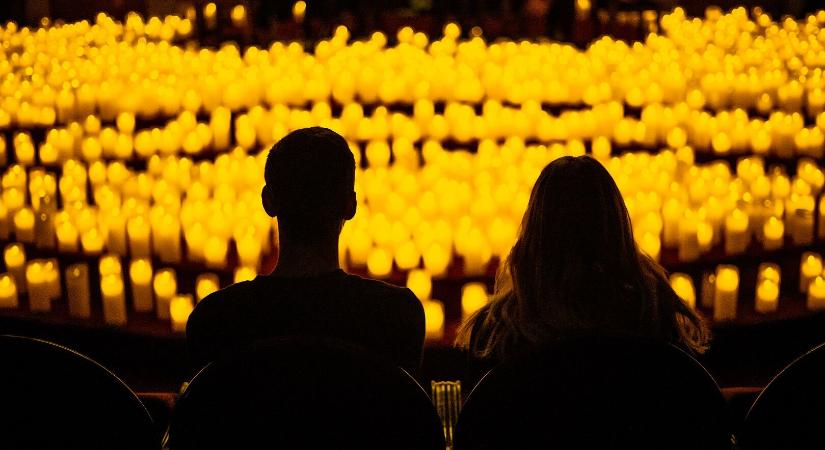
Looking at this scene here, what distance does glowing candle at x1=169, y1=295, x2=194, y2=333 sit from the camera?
3340 mm

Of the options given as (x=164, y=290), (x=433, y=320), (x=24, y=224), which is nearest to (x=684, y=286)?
(x=433, y=320)

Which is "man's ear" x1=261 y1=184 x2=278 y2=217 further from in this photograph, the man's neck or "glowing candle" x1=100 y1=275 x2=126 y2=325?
"glowing candle" x1=100 y1=275 x2=126 y2=325

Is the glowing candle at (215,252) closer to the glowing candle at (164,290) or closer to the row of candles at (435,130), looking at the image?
the glowing candle at (164,290)

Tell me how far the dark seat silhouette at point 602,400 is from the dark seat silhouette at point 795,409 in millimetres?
130

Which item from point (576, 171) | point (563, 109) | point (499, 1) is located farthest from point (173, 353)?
point (499, 1)

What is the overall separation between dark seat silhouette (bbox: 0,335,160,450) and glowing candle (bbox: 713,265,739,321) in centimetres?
199

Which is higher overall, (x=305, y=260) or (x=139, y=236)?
(x=305, y=260)

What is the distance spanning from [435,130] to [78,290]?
6.58 feet

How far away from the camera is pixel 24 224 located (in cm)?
394

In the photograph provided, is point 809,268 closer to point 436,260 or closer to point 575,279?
Result: point 436,260

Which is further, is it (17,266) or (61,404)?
(17,266)

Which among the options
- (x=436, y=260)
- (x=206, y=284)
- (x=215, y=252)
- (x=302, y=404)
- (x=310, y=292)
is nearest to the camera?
(x=302, y=404)

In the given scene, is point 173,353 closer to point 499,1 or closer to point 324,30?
point 324,30

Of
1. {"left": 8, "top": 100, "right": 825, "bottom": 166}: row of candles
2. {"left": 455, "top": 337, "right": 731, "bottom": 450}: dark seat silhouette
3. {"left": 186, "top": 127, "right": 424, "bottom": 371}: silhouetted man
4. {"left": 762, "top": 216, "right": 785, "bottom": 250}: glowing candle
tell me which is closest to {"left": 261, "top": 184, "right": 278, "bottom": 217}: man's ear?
{"left": 186, "top": 127, "right": 424, "bottom": 371}: silhouetted man
